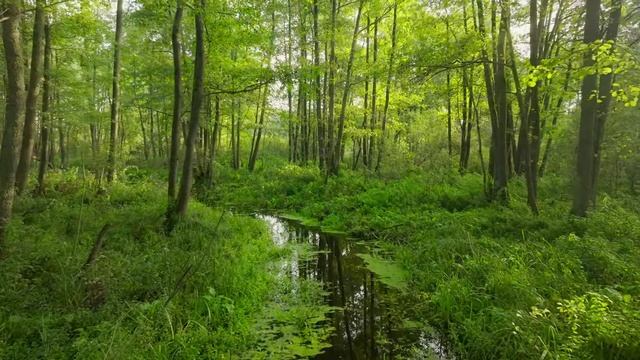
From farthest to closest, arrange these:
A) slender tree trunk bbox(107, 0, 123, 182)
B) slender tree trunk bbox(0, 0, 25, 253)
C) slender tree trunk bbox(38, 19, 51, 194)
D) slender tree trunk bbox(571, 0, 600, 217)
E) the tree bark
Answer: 1. slender tree trunk bbox(107, 0, 123, 182)
2. slender tree trunk bbox(38, 19, 51, 194)
3. the tree bark
4. slender tree trunk bbox(571, 0, 600, 217)
5. slender tree trunk bbox(0, 0, 25, 253)

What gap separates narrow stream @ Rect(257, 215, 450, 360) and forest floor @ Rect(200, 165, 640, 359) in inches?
15.1

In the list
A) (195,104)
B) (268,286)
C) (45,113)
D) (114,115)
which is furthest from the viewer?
(114,115)

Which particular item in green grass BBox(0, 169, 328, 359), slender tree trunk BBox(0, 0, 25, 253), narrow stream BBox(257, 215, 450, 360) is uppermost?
slender tree trunk BBox(0, 0, 25, 253)

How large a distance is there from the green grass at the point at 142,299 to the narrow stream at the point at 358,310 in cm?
33

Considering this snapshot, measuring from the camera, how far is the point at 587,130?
26.6 ft

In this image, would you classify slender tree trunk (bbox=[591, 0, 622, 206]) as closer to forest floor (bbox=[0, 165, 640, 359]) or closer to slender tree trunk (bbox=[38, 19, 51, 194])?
forest floor (bbox=[0, 165, 640, 359])

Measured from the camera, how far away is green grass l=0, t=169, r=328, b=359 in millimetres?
4340

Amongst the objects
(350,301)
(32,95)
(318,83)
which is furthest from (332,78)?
(350,301)

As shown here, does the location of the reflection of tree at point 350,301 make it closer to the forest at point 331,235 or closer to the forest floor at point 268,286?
the forest at point 331,235

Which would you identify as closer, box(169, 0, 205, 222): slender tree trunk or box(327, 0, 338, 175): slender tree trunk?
box(169, 0, 205, 222): slender tree trunk

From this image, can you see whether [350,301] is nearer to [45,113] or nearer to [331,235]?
[331,235]

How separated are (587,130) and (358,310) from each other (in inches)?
239

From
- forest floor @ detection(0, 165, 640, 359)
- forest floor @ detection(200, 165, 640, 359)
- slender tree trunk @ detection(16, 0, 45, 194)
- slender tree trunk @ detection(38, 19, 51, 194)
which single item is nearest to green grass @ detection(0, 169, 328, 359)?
forest floor @ detection(0, 165, 640, 359)

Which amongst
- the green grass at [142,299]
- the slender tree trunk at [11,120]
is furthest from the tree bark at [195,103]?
the slender tree trunk at [11,120]
